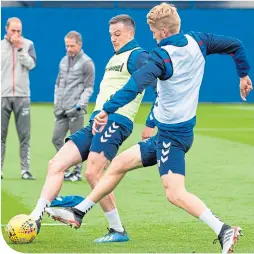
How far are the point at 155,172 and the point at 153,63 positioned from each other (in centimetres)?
690

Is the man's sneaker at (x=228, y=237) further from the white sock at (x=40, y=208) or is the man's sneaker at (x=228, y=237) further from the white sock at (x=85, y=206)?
the white sock at (x=40, y=208)

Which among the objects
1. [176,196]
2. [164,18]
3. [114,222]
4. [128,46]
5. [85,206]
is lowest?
[114,222]

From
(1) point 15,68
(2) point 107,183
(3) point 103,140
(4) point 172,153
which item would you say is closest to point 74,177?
(1) point 15,68

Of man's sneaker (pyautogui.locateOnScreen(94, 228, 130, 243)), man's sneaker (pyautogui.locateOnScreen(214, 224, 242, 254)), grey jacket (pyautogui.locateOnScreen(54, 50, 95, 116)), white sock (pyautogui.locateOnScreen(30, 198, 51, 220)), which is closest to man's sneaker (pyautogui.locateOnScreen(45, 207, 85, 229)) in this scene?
white sock (pyautogui.locateOnScreen(30, 198, 51, 220))

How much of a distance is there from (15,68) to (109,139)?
188 inches

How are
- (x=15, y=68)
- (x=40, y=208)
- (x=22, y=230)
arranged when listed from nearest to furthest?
(x=22, y=230)
(x=40, y=208)
(x=15, y=68)

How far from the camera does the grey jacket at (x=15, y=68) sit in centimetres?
1394

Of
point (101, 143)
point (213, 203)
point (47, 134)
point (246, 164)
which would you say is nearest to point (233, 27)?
point (47, 134)

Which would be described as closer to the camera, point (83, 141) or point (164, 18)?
point (164, 18)

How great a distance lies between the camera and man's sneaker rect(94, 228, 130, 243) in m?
9.38

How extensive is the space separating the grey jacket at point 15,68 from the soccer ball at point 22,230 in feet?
16.0

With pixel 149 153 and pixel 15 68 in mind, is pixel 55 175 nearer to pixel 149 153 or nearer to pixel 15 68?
pixel 149 153

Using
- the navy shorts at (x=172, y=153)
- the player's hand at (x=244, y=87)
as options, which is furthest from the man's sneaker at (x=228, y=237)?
the player's hand at (x=244, y=87)

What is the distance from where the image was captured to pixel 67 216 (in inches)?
357
